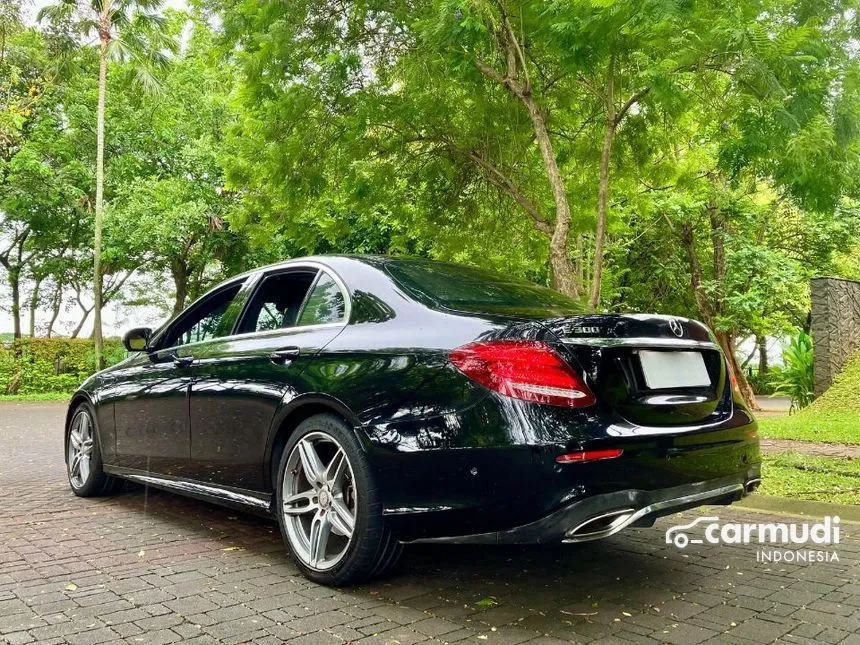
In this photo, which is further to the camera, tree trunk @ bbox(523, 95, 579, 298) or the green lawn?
tree trunk @ bbox(523, 95, 579, 298)

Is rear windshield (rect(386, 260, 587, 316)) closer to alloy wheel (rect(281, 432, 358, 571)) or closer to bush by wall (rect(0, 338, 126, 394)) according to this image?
alloy wheel (rect(281, 432, 358, 571))

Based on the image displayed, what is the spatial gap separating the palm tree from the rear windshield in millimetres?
18231

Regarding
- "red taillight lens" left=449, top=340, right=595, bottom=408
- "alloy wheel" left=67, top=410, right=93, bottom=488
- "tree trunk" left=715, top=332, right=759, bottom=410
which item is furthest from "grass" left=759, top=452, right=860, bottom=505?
"tree trunk" left=715, top=332, right=759, bottom=410

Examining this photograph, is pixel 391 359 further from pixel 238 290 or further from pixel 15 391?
pixel 15 391

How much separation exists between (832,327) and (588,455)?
32.0 feet

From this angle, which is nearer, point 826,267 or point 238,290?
point 238,290

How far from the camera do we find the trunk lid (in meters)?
2.96

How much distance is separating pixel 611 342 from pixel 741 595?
131 cm

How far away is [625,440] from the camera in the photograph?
2861 mm

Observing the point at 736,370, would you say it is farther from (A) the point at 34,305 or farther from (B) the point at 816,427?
(A) the point at 34,305

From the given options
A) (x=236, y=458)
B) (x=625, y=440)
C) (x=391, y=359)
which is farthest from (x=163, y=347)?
(x=625, y=440)

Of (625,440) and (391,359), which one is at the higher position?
(391,359)

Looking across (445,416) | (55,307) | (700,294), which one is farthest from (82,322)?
(445,416)

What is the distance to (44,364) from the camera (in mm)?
21109
